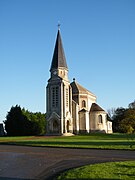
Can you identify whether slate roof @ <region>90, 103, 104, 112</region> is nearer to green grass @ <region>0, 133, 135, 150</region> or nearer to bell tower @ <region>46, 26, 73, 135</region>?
bell tower @ <region>46, 26, 73, 135</region>

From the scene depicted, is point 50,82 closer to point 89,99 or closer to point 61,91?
point 61,91

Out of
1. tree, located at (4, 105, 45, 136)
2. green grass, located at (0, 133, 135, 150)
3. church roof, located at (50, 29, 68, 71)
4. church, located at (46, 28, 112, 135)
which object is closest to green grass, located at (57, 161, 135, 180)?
green grass, located at (0, 133, 135, 150)

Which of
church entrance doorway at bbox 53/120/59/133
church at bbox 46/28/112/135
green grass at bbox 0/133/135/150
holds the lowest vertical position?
green grass at bbox 0/133/135/150

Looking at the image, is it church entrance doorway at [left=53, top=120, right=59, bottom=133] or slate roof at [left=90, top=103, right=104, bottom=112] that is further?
slate roof at [left=90, top=103, right=104, bottom=112]

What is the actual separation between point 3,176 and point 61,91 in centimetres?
5228

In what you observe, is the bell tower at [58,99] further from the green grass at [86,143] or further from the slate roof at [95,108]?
the green grass at [86,143]

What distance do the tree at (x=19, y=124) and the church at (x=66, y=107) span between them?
8.31 metres

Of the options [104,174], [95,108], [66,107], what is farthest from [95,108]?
[104,174]

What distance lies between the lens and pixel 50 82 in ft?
215

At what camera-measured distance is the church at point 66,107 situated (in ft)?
205

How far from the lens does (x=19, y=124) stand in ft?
225

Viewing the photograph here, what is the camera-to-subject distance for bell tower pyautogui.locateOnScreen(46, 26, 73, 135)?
204 feet

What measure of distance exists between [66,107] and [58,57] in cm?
1356

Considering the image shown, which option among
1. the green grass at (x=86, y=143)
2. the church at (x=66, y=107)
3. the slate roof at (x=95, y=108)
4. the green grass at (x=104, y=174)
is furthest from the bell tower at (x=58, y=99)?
the green grass at (x=104, y=174)
